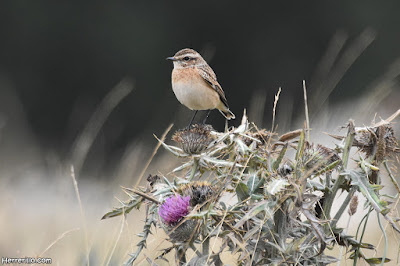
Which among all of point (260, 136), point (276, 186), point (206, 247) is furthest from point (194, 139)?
point (276, 186)

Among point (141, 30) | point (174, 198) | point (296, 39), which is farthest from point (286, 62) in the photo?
point (174, 198)

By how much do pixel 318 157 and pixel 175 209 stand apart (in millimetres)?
528

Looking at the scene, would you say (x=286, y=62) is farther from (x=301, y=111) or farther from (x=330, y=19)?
(x=301, y=111)

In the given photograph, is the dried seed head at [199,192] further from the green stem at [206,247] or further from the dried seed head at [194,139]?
the dried seed head at [194,139]

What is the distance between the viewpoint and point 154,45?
15.1 metres

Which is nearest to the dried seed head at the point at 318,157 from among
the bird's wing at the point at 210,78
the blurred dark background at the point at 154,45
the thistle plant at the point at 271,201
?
the thistle plant at the point at 271,201

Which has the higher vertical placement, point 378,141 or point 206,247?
point 378,141

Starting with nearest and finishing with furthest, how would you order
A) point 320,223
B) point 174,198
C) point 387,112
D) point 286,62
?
point 320,223 → point 174,198 → point 387,112 → point 286,62

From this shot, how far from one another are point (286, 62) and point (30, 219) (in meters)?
11.0

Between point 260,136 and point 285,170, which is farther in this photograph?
point 260,136

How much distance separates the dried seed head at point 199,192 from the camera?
7.43 ft

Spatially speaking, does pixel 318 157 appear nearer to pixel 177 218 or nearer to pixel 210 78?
pixel 177 218

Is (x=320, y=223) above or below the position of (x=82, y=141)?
above

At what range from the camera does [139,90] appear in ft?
46.7
